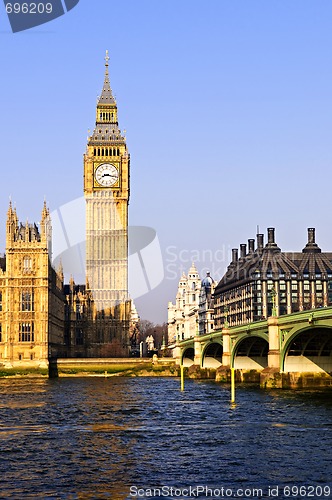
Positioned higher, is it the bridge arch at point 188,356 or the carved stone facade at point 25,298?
the carved stone facade at point 25,298

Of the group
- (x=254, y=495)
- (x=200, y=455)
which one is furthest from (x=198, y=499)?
(x=200, y=455)

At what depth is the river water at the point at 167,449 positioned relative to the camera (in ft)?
118

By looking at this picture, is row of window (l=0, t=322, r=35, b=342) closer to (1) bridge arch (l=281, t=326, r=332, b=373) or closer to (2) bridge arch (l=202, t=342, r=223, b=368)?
(2) bridge arch (l=202, t=342, r=223, b=368)

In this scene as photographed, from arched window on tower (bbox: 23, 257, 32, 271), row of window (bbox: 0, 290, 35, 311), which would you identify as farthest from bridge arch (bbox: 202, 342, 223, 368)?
arched window on tower (bbox: 23, 257, 32, 271)

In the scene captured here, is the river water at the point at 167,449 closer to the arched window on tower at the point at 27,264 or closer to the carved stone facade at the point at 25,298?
the carved stone facade at the point at 25,298

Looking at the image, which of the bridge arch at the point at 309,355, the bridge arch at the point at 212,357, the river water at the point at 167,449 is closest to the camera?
the river water at the point at 167,449

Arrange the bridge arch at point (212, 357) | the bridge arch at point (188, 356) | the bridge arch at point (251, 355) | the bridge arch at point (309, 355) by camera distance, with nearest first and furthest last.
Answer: the bridge arch at point (309, 355) → the bridge arch at point (251, 355) → the bridge arch at point (212, 357) → the bridge arch at point (188, 356)

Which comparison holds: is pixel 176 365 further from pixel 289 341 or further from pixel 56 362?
pixel 289 341

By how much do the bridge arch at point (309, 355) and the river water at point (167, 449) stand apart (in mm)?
14175

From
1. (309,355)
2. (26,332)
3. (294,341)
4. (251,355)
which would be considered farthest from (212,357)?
(294,341)

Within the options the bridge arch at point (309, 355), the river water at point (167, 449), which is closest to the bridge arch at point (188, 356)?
the bridge arch at point (309, 355)

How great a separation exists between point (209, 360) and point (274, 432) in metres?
97.3

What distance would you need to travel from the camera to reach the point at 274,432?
178 ft

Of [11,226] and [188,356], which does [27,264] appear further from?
[188,356]
